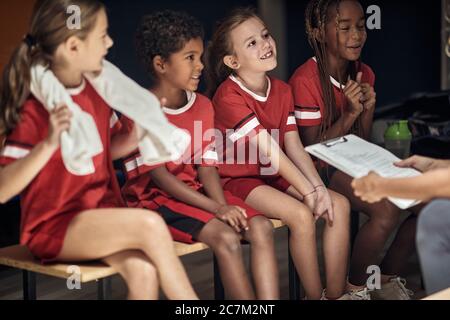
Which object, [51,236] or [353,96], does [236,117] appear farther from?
[51,236]

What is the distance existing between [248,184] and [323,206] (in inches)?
9.8

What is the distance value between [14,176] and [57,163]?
0.11 metres

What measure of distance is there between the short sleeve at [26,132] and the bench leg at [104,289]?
58cm

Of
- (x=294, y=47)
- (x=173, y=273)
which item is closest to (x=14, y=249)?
(x=173, y=273)

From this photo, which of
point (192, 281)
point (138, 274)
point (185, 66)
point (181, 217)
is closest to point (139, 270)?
point (138, 274)

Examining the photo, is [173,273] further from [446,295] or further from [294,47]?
[294,47]

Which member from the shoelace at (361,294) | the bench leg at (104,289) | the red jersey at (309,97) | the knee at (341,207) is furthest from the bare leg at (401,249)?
the bench leg at (104,289)

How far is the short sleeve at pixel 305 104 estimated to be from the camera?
9.60 ft

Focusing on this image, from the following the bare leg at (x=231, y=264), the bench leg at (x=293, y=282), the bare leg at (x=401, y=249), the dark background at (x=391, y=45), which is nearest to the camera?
the bare leg at (x=231, y=264)

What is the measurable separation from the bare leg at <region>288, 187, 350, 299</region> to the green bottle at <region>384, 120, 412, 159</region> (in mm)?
661

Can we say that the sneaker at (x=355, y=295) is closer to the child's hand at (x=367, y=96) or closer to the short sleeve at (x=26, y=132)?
the child's hand at (x=367, y=96)

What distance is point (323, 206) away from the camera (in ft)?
9.08

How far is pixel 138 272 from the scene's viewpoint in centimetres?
224
